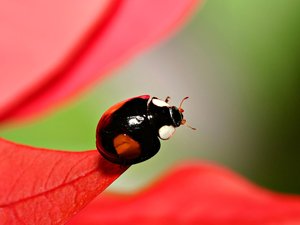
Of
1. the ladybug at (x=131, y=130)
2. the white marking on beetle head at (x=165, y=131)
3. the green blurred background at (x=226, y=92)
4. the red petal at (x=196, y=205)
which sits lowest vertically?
the green blurred background at (x=226, y=92)

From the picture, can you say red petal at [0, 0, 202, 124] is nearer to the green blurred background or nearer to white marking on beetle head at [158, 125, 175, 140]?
white marking on beetle head at [158, 125, 175, 140]

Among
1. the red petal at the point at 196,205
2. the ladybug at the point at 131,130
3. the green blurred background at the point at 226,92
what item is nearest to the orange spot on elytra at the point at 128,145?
the ladybug at the point at 131,130

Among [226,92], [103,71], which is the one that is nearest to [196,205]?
[103,71]

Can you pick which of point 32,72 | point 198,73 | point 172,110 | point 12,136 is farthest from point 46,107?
point 198,73

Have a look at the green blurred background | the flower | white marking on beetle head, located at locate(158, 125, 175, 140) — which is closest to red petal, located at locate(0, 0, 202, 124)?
the flower

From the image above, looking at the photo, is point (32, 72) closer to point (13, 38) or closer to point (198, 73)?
point (13, 38)

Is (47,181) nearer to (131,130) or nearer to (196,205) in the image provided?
(131,130)

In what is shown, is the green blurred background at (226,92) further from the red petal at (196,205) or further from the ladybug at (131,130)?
the ladybug at (131,130)
